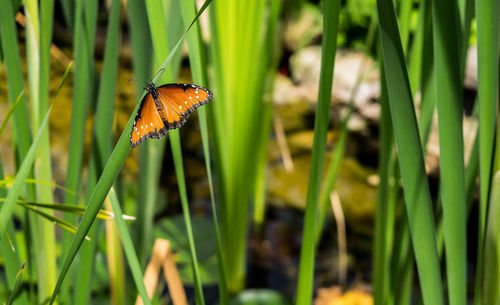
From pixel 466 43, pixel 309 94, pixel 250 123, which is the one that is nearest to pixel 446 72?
pixel 466 43

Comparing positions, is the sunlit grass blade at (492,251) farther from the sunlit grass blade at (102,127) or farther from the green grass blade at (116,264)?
the green grass blade at (116,264)

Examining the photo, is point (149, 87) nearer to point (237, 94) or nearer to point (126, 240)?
point (126, 240)

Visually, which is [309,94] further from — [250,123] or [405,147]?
[405,147]

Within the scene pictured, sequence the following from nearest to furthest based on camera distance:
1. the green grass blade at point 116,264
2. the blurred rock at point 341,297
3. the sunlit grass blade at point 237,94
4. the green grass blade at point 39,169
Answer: the green grass blade at point 39,169 → the green grass blade at point 116,264 → the sunlit grass blade at point 237,94 → the blurred rock at point 341,297

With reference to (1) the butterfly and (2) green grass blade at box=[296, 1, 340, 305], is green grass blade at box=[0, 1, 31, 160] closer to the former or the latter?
(1) the butterfly

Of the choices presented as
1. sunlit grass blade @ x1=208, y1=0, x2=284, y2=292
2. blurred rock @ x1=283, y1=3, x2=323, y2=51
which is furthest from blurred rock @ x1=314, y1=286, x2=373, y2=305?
blurred rock @ x1=283, y1=3, x2=323, y2=51

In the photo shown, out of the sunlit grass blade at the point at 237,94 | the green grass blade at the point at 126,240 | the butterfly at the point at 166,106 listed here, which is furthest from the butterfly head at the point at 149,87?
the sunlit grass blade at the point at 237,94
